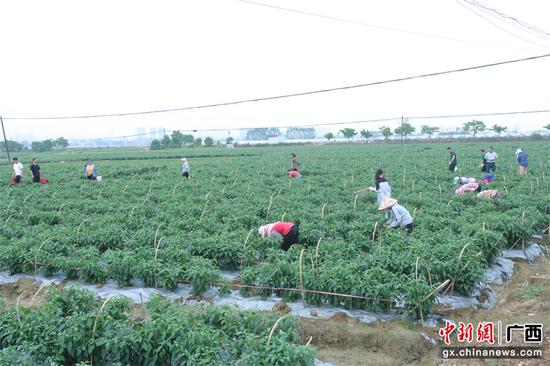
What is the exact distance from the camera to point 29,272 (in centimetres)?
905

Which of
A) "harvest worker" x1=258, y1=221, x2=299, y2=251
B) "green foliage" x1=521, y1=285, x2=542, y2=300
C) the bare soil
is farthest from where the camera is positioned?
"harvest worker" x1=258, y1=221, x2=299, y2=251

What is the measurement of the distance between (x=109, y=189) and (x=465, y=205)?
1445 centimetres

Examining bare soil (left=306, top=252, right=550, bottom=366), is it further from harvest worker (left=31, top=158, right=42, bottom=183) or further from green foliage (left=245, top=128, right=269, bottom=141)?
green foliage (left=245, top=128, right=269, bottom=141)

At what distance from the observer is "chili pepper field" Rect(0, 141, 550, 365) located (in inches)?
204

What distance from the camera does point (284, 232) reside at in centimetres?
969

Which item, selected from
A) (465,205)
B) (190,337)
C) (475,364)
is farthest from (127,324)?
(465,205)

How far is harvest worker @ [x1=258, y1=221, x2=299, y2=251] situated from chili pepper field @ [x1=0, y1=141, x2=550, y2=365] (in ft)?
0.91

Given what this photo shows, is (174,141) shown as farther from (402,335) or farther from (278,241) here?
(402,335)

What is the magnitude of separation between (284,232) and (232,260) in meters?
1.42

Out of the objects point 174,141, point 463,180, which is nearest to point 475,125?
point 174,141

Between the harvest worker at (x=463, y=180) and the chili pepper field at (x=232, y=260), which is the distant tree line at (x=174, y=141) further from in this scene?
the harvest worker at (x=463, y=180)

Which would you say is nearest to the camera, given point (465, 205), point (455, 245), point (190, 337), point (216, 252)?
point (190, 337)

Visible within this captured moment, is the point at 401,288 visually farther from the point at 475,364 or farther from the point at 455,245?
the point at 455,245

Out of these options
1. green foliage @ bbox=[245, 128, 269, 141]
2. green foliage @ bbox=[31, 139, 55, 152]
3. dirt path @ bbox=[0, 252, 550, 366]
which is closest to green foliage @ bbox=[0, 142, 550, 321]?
dirt path @ bbox=[0, 252, 550, 366]
